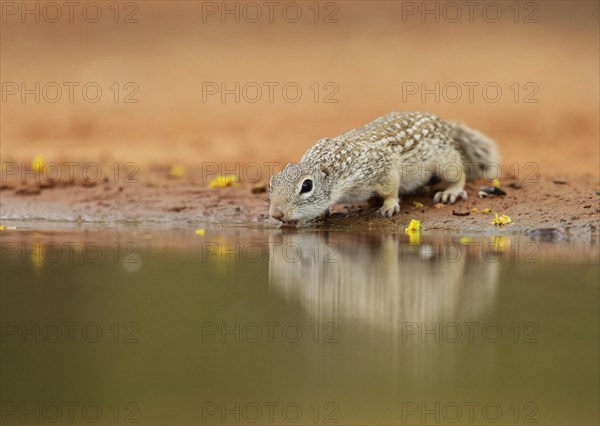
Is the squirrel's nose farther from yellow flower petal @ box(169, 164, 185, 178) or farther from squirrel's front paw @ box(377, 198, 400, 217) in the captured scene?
yellow flower petal @ box(169, 164, 185, 178)

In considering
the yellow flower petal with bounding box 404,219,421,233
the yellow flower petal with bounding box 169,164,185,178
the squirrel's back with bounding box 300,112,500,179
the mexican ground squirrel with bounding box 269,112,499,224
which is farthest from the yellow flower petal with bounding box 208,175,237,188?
the yellow flower petal with bounding box 404,219,421,233

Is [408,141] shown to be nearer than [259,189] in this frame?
Yes

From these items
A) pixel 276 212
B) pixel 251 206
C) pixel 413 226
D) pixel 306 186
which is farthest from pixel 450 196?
pixel 276 212

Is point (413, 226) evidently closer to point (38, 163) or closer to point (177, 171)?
point (177, 171)

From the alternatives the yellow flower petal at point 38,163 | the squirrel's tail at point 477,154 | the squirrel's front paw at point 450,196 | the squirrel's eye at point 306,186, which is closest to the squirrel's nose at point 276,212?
the squirrel's eye at point 306,186

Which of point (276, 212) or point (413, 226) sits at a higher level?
point (276, 212)

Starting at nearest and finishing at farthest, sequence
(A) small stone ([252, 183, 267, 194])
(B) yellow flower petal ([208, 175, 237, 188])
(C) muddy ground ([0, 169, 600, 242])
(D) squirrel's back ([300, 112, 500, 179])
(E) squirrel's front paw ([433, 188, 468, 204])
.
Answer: (C) muddy ground ([0, 169, 600, 242]), (D) squirrel's back ([300, 112, 500, 179]), (E) squirrel's front paw ([433, 188, 468, 204]), (A) small stone ([252, 183, 267, 194]), (B) yellow flower petal ([208, 175, 237, 188])

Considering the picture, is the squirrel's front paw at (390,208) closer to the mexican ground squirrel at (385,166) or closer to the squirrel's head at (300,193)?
the mexican ground squirrel at (385,166)
